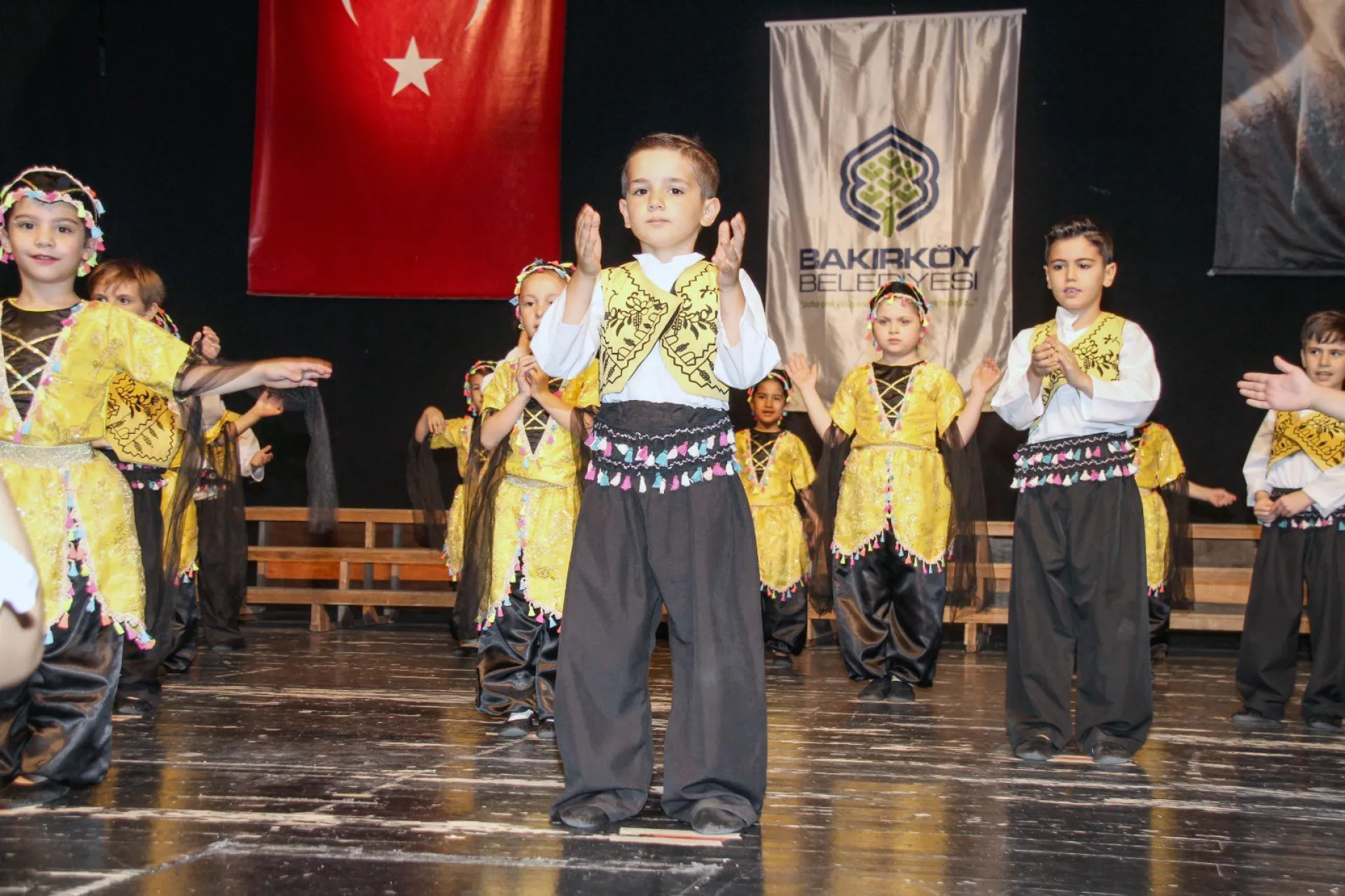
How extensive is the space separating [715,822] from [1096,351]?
69.4 inches

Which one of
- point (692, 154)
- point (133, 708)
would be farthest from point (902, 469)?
point (133, 708)

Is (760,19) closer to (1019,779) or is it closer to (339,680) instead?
(339,680)

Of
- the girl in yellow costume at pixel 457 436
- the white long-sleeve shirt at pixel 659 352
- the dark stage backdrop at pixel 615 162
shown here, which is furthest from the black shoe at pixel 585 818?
the dark stage backdrop at pixel 615 162

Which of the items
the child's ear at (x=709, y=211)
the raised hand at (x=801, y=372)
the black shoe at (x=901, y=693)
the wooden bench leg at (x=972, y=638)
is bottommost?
the wooden bench leg at (x=972, y=638)

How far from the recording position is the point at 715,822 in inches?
99.1

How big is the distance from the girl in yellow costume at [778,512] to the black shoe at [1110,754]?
7.63ft

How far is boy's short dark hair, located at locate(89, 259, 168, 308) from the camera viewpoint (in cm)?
430

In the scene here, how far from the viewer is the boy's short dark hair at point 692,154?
268 cm

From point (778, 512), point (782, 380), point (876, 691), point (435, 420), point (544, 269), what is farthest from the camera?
point (782, 380)

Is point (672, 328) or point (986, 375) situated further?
point (986, 375)

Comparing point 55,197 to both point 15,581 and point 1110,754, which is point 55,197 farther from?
point 1110,754

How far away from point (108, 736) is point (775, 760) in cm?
161

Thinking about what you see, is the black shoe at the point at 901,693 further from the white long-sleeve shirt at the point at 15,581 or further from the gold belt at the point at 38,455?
the white long-sleeve shirt at the point at 15,581

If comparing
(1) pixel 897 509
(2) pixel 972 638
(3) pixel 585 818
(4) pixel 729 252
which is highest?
(4) pixel 729 252
